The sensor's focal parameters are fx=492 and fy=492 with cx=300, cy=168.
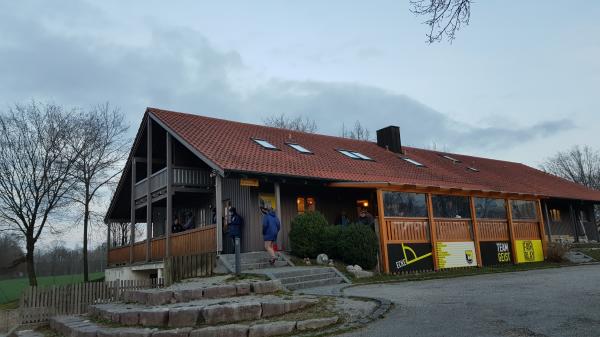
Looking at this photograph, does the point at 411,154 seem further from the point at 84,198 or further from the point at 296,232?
the point at 84,198

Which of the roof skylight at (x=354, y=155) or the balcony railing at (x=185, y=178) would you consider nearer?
the balcony railing at (x=185, y=178)

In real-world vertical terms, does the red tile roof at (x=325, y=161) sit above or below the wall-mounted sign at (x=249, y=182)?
above

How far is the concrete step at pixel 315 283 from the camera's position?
1194cm

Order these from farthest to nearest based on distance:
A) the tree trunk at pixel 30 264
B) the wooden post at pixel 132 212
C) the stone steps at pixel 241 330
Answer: the tree trunk at pixel 30 264 → the wooden post at pixel 132 212 → the stone steps at pixel 241 330

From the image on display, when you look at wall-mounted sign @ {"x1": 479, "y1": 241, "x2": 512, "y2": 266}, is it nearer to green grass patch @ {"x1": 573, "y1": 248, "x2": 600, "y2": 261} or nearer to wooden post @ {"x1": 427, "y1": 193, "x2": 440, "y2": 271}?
wooden post @ {"x1": 427, "y1": 193, "x2": 440, "y2": 271}

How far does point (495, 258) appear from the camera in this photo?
18.6 metres

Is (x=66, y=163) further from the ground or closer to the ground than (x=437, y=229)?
further from the ground

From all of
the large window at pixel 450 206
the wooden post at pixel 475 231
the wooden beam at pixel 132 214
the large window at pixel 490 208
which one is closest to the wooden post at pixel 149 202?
the wooden beam at pixel 132 214

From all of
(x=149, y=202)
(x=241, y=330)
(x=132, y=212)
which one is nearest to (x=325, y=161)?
(x=149, y=202)

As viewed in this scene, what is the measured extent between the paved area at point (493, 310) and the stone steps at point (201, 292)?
200 cm

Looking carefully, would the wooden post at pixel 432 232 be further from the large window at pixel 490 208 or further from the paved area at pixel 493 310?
the paved area at pixel 493 310

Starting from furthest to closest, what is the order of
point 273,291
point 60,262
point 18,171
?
point 60,262 < point 18,171 < point 273,291

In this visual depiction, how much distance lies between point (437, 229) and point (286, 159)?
19.2 ft

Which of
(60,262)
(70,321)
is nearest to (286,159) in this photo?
(70,321)
